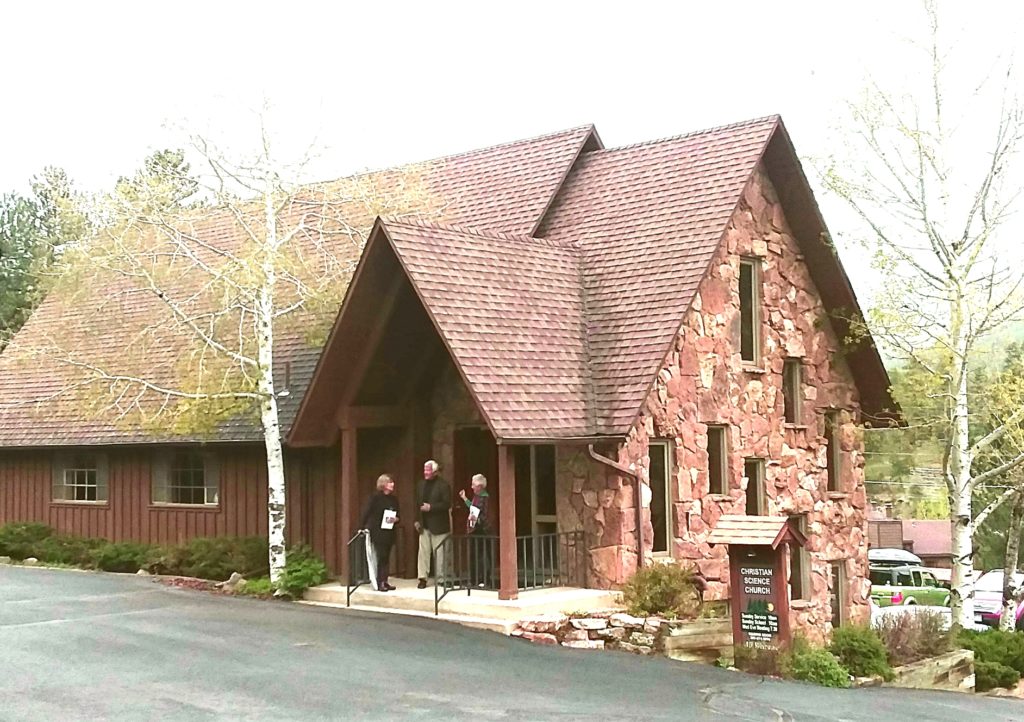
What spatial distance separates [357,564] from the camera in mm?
17219

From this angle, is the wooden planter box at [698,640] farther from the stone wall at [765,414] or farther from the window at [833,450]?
the window at [833,450]

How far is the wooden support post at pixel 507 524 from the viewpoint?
1479 cm

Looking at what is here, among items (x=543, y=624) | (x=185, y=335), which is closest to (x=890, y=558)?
(x=185, y=335)

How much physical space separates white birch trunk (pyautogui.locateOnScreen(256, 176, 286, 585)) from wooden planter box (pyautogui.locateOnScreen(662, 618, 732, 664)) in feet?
19.7

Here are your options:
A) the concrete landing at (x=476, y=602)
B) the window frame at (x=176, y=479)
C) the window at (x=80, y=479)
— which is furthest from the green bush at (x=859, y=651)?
the window at (x=80, y=479)

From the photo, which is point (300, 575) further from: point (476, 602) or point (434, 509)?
point (476, 602)

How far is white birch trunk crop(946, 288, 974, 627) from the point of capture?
19094 millimetres

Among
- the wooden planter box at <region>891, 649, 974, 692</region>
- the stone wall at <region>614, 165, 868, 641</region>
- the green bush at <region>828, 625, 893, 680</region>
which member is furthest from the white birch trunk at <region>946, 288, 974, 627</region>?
the green bush at <region>828, 625, 893, 680</region>

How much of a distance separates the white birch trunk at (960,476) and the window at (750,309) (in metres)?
3.07

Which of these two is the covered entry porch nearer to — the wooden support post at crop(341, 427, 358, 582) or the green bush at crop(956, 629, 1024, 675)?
the wooden support post at crop(341, 427, 358, 582)

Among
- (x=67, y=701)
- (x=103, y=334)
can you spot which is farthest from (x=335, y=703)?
(x=103, y=334)

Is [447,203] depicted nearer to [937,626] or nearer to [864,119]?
[864,119]

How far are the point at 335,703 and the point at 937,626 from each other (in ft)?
37.3

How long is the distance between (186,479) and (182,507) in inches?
20.3
